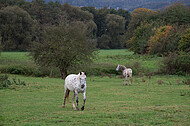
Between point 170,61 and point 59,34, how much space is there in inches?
713

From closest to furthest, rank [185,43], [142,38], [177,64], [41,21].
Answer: [177,64]
[185,43]
[142,38]
[41,21]

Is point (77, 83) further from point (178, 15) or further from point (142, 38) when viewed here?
point (178, 15)

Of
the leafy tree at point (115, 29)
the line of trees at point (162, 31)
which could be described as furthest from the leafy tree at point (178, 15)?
the leafy tree at point (115, 29)

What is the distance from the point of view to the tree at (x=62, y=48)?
33531 mm

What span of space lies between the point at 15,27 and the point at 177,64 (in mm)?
58494

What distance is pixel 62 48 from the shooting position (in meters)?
33.2

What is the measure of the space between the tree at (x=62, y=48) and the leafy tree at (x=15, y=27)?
52101mm

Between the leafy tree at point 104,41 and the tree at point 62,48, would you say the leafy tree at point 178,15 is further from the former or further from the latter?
the leafy tree at point 104,41

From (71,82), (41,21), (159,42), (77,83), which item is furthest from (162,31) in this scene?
(41,21)

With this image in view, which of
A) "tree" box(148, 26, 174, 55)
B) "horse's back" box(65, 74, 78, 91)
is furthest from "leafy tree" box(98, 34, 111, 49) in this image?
"horse's back" box(65, 74, 78, 91)

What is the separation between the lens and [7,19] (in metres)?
84.9

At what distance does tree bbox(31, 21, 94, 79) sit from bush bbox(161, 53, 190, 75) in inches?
558

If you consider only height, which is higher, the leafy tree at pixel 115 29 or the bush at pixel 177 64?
the leafy tree at pixel 115 29

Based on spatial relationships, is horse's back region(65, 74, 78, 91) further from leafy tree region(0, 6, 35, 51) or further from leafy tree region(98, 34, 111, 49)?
leafy tree region(98, 34, 111, 49)
